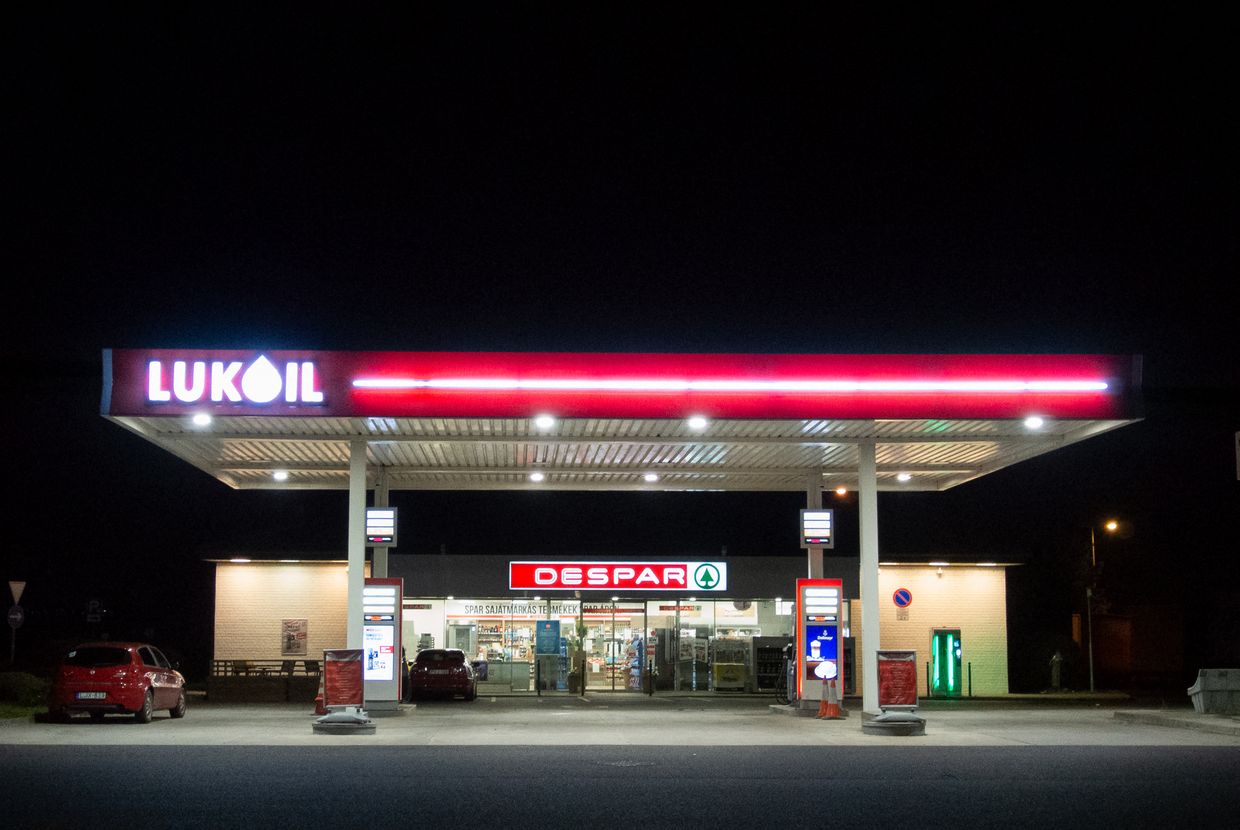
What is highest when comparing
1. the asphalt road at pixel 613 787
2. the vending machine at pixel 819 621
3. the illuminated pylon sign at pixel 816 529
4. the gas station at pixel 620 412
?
the gas station at pixel 620 412

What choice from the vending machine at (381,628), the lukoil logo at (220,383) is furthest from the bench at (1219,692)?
the lukoil logo at (220,383)

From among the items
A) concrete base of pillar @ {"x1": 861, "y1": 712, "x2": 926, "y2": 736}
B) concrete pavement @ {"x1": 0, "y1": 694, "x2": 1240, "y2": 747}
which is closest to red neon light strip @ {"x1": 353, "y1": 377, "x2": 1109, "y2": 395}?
concrete base of pillar @ {"x1": 861, "y1": 712, "x2": 926, "y2": 736}

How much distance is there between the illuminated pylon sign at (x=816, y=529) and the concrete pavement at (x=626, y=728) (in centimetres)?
327

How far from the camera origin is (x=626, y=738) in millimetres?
19281

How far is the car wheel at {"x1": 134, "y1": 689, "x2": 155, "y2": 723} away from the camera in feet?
75.9

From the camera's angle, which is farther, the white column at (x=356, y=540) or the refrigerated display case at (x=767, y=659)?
the refrigerated display case at (x=767, y=659)

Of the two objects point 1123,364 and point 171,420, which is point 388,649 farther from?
point 1123,364

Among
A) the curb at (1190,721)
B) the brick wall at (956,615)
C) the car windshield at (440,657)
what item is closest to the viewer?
the curb at (1190,721)

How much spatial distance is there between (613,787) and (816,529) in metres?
12.6

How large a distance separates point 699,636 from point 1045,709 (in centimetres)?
899

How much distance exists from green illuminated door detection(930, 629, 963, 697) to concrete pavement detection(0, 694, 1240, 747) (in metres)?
4.21

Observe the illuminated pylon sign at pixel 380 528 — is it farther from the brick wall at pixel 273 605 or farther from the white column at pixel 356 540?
the brick wall at pixel 273 605

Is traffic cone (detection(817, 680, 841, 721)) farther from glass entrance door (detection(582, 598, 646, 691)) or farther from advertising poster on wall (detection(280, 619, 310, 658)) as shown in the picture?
advertising poster on wall (detection(280, 619, 310, 658))

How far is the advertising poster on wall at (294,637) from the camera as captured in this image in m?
33.4
